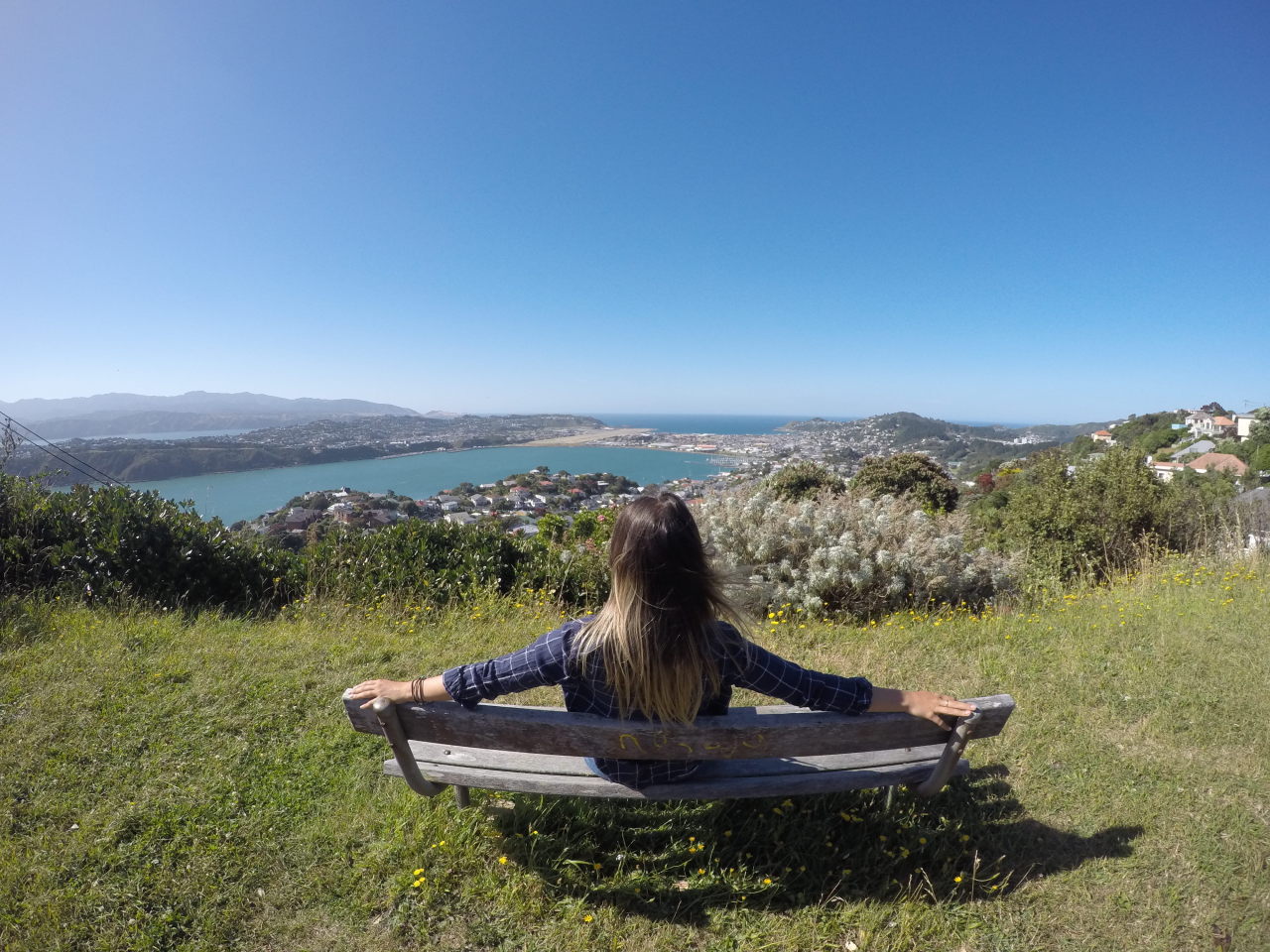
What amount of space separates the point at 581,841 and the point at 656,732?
0.95 metres

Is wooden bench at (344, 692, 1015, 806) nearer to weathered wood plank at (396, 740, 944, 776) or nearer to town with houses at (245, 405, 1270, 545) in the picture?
weathered wood plank at (396, 740, 944, 776)

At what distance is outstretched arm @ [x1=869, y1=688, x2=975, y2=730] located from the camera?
1.87 meters

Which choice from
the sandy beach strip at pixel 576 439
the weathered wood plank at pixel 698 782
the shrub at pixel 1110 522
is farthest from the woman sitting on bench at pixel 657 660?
the sandy beach strip at pixel 576 439

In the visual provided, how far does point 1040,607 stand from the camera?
212 inches

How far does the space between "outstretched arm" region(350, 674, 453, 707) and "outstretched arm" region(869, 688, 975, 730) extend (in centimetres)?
147

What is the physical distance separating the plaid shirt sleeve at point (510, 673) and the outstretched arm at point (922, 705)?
1.07 metres

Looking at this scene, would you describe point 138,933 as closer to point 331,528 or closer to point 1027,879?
point 1027,879

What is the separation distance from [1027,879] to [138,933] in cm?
331

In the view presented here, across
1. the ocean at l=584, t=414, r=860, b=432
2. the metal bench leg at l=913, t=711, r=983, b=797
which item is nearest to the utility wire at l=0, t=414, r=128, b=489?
the metal bench leg at l=913, t=711, r=983, b=797

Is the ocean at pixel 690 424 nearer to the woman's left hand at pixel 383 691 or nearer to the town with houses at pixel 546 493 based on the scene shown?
the town with houses at pixel 546 493

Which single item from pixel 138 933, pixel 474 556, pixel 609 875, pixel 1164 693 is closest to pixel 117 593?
pixel 474 556

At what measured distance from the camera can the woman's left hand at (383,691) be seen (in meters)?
1.87

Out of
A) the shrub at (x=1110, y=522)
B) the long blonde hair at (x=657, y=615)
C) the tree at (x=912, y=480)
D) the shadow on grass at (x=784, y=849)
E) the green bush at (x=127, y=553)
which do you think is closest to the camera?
the long blonde hair at (x=657, y=615)

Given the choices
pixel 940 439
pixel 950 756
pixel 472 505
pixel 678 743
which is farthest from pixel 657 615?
pixel 940 439
